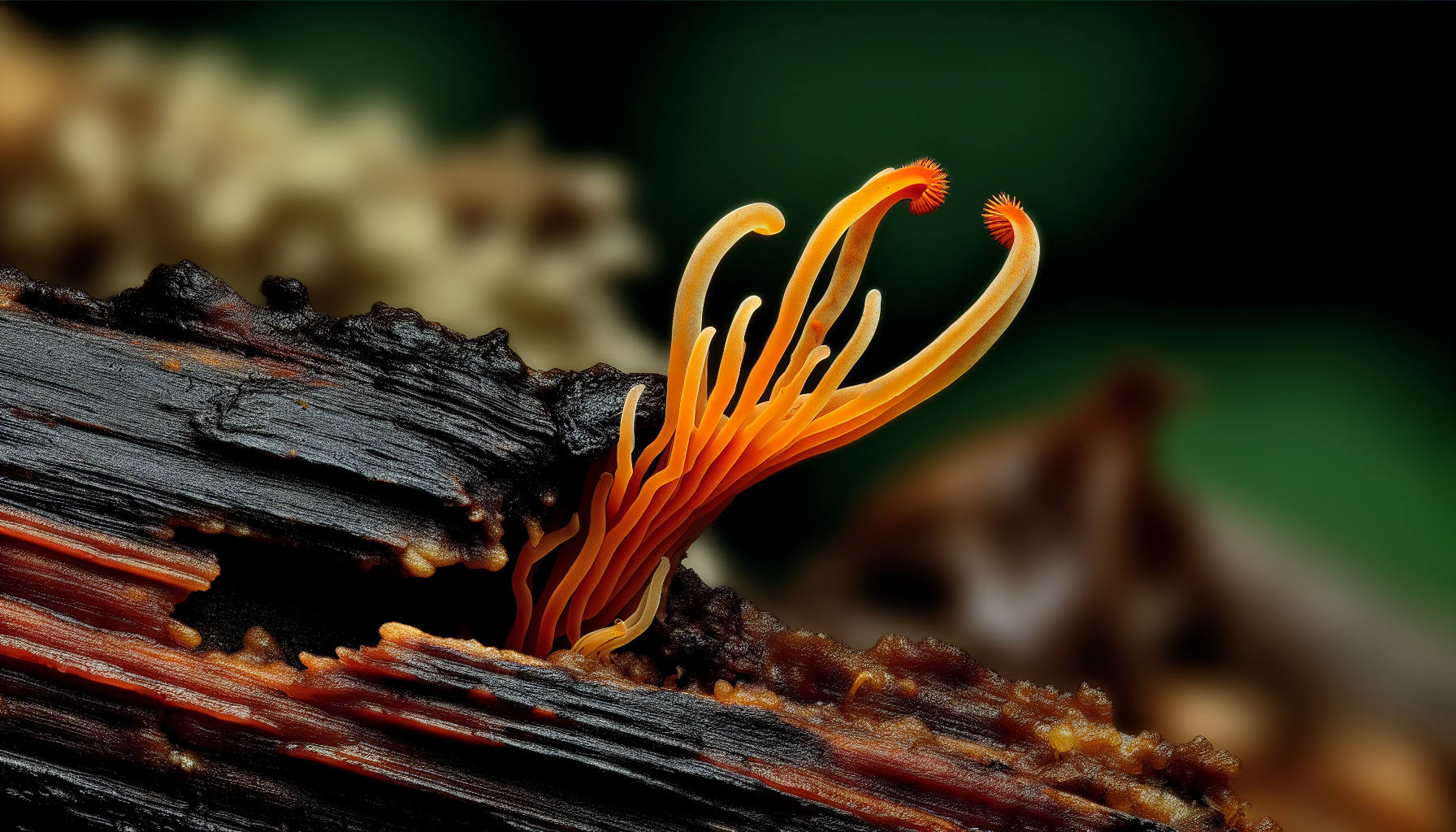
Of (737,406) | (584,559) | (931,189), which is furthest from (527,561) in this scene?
(931,189)

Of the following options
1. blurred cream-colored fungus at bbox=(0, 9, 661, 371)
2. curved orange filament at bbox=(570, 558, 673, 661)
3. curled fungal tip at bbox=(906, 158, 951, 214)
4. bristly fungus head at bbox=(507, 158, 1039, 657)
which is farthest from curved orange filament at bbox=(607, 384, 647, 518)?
blurred cream-colored fungus at bbox=(0, 9, 661, 371)

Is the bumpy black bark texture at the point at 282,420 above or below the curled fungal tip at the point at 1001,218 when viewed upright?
below

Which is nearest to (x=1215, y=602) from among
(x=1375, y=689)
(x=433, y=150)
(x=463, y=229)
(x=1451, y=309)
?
(x=1375, y=689)

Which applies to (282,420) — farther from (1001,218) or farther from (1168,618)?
(1168,618)

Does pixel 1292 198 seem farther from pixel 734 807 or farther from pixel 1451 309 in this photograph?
pixel 734 807

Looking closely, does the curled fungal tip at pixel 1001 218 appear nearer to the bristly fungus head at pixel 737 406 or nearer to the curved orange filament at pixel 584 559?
the bristly fungus head at pixel 737 406

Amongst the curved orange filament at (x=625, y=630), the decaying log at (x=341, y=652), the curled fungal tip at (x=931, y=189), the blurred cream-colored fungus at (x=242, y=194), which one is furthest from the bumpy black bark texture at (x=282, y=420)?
the blurred cream-colored fungus at (x=242, y=194)

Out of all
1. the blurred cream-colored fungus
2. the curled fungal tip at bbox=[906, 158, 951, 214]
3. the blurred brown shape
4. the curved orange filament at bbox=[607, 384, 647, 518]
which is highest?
the blurred cream-colored fungus

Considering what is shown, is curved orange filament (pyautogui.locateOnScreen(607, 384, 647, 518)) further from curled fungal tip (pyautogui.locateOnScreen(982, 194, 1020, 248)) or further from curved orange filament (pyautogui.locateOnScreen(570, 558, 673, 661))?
curled fungal tip (pyautogui.locateOnScreen(982, 194, 1020, 248))
